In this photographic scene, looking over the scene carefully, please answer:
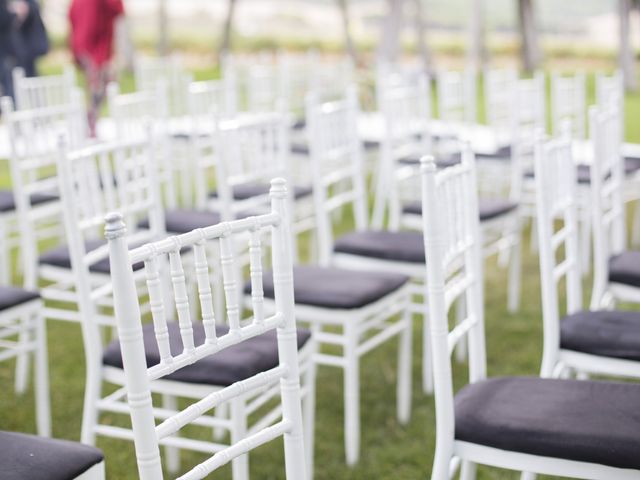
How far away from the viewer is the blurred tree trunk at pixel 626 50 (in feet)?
36.2

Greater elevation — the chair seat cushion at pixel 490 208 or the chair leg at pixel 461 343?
the chair seat cushion at pixel 490 208

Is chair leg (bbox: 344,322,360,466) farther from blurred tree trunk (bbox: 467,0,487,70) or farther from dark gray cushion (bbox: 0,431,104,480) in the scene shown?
blurred tree trunk (bbox: 467,0,487,70)

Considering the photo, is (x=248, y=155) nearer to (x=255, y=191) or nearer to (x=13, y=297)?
(x=255, y=191)

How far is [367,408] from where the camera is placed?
3.17 meters

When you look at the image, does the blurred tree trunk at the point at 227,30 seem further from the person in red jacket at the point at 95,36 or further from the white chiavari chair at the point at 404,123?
the white chiavari chair at the point at 404,123

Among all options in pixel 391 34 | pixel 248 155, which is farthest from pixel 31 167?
pixel 391 34

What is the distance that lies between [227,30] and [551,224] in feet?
39.0

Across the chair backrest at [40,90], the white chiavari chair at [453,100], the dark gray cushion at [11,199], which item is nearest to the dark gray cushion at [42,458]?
the dark gray cushion at [11,199]

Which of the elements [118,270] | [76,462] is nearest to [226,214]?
[76,462]

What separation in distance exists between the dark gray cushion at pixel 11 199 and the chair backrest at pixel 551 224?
2.28m

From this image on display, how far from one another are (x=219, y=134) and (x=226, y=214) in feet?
0.89

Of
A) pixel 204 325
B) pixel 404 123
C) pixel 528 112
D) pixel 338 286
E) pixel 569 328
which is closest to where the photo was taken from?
pixel 204 325

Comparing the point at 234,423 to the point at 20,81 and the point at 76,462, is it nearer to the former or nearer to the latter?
the point at 76,462

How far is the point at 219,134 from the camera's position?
309 centimetres
